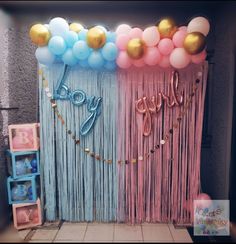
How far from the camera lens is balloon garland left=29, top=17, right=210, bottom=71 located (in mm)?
2510

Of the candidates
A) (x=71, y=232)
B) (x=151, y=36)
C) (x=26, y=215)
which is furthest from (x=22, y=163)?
(x=151, y=36)

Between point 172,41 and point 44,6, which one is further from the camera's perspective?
point 44,6

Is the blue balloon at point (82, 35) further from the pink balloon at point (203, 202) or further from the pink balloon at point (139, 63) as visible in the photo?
the pink balloon at point (203, 202)

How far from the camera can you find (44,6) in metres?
3.04

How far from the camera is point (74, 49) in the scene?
2580mm

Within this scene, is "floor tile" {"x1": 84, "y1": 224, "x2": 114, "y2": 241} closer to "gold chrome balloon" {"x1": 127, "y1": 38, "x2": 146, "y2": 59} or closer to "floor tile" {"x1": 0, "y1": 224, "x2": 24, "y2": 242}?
"floor tile" {"x1": 0, "y1": 224, "x2": 24, "y2": 242}

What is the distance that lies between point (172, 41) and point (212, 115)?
1179mm

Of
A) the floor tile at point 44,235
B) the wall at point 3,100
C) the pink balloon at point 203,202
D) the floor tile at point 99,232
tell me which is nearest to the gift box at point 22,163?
the wall at point 3,100

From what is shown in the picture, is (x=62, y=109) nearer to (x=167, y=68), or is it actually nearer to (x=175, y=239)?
(x=167, y=68)

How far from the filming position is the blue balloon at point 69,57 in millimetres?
2629

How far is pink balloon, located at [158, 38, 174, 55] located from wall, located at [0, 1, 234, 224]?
712 mm

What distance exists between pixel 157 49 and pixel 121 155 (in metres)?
1.16

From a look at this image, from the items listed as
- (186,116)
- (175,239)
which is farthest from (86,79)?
(175,239)

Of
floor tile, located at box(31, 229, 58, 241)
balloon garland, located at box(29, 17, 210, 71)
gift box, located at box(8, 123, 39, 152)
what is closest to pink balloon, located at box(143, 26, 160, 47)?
balloon garland, located at box(29, 17, 210, 71)
